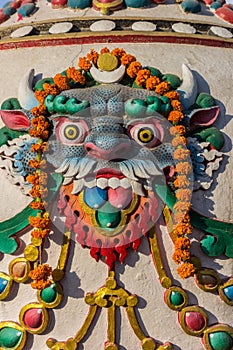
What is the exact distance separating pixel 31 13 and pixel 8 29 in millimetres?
287

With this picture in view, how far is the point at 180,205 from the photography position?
21.6 ft

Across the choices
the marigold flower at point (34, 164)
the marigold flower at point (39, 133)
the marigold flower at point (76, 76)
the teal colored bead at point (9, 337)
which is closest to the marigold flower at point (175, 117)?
the marigold flower at point (76, 76)

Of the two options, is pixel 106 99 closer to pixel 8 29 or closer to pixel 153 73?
pixel 153 73

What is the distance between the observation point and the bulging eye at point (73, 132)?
6.75 meters

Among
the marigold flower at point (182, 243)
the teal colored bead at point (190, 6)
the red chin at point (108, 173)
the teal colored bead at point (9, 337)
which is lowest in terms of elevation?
the teal colored bead at point (9, 337)

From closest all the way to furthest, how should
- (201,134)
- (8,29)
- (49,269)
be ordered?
(49,269), (201,134), (8,29)

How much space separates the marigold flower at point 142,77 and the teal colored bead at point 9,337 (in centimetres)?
225

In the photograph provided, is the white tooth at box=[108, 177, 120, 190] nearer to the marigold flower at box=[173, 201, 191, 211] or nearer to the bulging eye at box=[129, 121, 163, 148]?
the bulging eye at box=[129, 121, 163, 148]

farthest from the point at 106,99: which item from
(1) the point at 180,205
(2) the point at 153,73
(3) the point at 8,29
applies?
(3) the point at 8,29

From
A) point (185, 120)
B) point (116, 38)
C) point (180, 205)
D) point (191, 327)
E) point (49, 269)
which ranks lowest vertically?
point (191, 327)

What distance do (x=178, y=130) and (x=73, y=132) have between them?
33.6 inches

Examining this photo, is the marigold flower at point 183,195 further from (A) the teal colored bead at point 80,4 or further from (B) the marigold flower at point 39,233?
(A) the teal colored bead at point 80,4

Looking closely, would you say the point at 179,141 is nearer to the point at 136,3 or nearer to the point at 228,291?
the point at 228,291

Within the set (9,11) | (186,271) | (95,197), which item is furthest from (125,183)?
(9,11)
